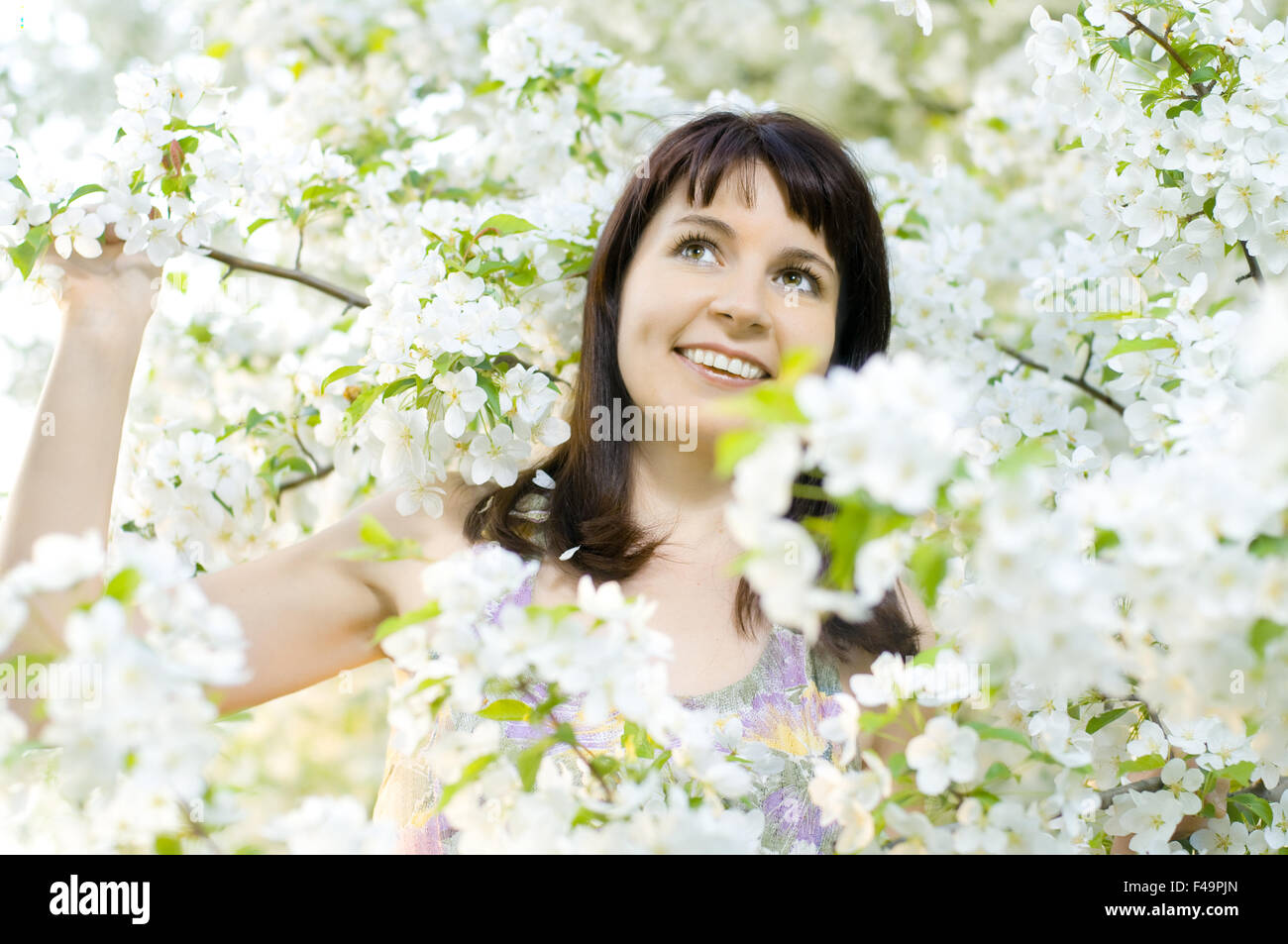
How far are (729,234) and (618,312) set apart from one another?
0.25m

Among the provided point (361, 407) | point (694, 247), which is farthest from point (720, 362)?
point (361, 407)

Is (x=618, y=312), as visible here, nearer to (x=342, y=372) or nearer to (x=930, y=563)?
(x=342, y=372)

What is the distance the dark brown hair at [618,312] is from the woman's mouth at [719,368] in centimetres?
22

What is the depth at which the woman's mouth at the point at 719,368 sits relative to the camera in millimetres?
1654

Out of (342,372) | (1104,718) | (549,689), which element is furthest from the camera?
(342,372)

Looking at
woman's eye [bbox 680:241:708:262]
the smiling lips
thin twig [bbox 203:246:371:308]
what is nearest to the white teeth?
the smiling lips

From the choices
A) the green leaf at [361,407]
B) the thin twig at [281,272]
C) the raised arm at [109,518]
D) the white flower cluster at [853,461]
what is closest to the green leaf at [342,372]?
the green leaf at [361,407]

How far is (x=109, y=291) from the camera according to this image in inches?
61.1

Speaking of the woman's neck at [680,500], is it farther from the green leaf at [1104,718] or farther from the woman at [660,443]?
the green leaf at [1104,718]

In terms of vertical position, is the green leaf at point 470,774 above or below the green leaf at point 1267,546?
below

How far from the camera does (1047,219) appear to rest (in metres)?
2.93

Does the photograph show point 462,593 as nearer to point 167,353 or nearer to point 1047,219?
point 167,353
